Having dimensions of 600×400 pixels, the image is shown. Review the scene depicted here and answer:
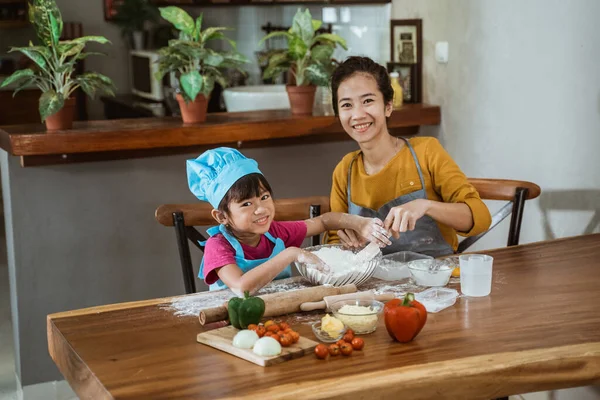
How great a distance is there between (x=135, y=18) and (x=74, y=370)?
16.5ft

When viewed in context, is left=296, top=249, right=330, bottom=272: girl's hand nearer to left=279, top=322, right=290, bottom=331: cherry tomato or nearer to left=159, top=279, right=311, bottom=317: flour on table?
left=159, top=279, right=311, bottom=317: flour on table

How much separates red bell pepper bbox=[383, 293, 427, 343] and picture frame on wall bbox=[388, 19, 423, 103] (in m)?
2.40

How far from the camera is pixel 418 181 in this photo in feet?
8.70

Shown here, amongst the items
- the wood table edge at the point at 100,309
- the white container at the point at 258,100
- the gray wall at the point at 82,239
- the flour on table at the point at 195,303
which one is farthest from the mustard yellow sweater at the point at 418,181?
the white container at the point at 258,100

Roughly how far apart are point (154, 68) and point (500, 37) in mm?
2976

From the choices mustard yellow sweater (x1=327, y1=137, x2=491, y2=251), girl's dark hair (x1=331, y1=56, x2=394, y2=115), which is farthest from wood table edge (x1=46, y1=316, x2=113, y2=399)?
girl's dark hair (x1=331, y1=56, x2=394, y2=115)

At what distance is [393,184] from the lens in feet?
8.75

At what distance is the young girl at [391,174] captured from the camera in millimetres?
2561

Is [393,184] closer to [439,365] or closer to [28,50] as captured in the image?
[439,365]

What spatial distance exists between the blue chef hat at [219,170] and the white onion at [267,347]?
2.25 ft

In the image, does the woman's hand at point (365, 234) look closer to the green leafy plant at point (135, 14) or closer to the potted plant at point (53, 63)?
the potted plant at point (53, 63)

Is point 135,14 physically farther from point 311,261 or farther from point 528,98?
point 311,261

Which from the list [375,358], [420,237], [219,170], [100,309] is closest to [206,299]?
[100,309]

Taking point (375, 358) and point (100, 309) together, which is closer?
point (375, 358)
